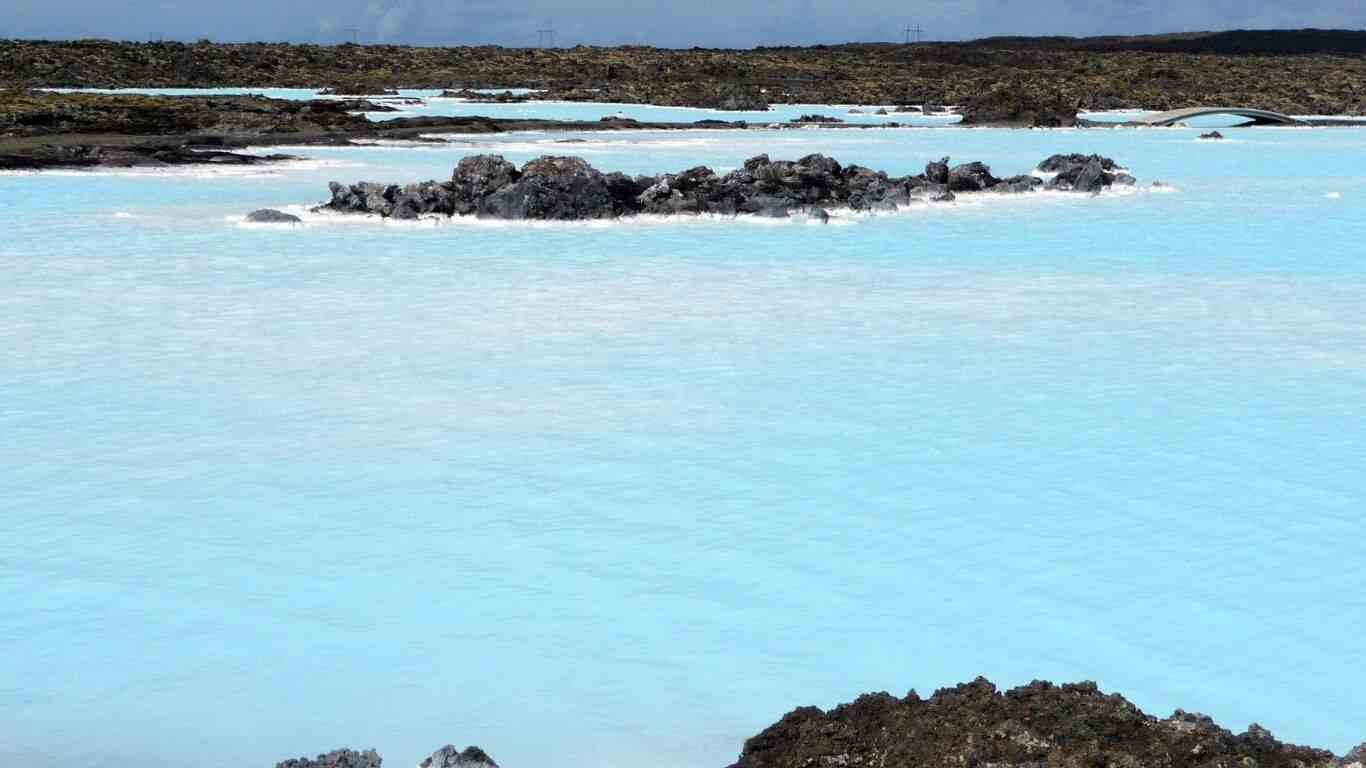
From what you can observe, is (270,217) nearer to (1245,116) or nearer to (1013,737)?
(1013,737)

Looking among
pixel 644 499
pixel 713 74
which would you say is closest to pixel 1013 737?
pixel 644 499

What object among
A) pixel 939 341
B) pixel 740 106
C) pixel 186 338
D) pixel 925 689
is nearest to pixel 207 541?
pixel 925 689

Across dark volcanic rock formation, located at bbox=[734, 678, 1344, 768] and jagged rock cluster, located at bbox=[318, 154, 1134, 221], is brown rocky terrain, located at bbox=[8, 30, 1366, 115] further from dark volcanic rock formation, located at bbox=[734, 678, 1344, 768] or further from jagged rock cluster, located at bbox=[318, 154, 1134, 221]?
dark volcanic rock formation, located at bbox=[734, 678, 1344, 768]

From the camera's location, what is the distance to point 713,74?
277 ft

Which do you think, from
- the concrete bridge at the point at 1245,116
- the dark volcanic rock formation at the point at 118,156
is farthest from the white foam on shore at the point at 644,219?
the concrete bridge at the point at 1245,116

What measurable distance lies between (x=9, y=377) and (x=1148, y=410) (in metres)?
7.01

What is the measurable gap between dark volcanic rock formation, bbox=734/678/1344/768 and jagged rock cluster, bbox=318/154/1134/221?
51.0 ft

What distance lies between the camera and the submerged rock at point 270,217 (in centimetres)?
1827

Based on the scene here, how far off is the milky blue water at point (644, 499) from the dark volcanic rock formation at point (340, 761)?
787 mm

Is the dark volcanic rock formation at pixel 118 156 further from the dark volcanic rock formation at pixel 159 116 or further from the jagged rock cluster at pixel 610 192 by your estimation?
the jagged rock cluster at pixel 610 192

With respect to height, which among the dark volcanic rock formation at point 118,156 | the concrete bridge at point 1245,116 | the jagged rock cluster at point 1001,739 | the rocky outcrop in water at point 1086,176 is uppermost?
the concrete bridge at point 1245,116

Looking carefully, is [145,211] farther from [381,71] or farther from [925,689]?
[381,71]

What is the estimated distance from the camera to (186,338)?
1120 centimetres

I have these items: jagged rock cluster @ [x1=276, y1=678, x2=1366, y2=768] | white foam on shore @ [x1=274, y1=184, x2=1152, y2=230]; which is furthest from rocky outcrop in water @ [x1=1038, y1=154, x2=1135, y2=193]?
jagged rock cluster @ [x1=276, y1=678, x2=1366, y2=768]
